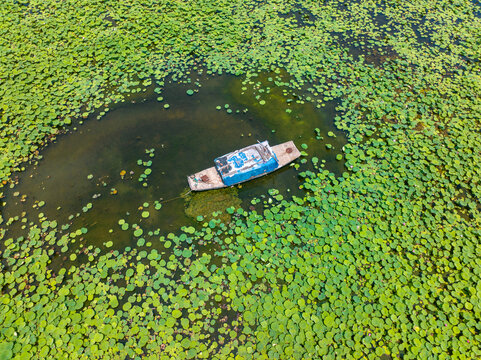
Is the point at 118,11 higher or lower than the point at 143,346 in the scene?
higher

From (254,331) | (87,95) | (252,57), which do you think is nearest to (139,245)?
(254,331)

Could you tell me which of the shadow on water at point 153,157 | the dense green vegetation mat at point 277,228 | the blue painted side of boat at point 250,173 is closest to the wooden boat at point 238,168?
the blue painted side of boat at point 250,173

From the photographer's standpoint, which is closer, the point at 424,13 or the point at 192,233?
the point at 192,233

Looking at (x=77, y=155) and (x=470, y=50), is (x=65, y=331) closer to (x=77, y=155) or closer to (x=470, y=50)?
(x=77, y=155)

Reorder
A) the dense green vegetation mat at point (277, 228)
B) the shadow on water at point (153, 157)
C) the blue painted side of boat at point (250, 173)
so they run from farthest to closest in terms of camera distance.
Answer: the blue painted side of boat at point (250, 173), the shadow on water at point (153, 157), the dense green vegetation mat at point (277, 228)

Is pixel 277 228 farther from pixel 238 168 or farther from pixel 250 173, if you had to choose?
pixel 238 168

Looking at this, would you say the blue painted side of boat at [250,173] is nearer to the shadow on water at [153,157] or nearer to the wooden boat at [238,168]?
the wooden boat at [238,168]

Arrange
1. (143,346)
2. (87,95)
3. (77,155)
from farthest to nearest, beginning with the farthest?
(87,95) < (77,155) < (143,346)

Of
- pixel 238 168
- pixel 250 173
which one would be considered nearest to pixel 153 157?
pixel 238 168

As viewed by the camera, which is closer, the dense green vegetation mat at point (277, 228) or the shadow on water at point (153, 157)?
the dense green vegetation mat at point (277, 228)
